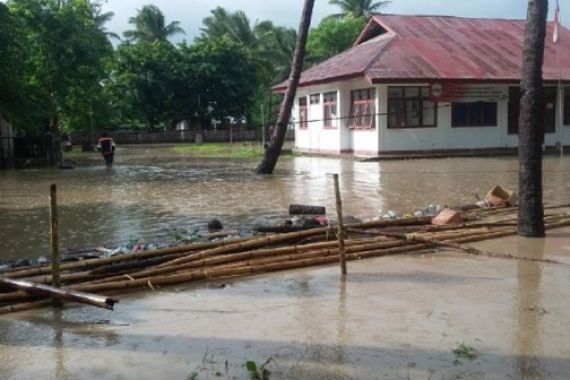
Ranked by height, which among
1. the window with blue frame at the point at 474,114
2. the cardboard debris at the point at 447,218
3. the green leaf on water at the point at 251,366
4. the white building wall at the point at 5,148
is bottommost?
the green leaf on water at the point at 251,366

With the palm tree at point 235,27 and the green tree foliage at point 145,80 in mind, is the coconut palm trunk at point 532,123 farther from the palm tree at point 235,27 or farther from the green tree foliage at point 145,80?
the palm tree at point 235,27

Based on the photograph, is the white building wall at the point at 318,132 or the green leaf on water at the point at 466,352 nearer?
the green leaf on water at the point at 466,352

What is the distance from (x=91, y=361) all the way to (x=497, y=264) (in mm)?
4566

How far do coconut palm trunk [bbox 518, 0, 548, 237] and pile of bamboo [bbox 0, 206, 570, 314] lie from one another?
0.42 meters

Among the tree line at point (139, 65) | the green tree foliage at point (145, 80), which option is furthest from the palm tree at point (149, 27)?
the green tree foliage at point (145, 80)

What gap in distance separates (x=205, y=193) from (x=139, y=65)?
31.8 metres

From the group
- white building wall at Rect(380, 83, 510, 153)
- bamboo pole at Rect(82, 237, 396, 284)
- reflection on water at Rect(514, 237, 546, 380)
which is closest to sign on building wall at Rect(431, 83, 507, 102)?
white building wall at Rect(380, 83, 510, 153)

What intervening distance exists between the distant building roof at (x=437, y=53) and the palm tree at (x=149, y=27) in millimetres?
27905

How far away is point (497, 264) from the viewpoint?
7328 millimetres

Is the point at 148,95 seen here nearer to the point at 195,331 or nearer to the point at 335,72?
the point at 335,72

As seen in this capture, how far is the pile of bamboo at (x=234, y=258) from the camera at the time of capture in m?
6.05

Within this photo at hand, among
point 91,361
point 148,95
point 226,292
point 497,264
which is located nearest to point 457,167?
point 497,264

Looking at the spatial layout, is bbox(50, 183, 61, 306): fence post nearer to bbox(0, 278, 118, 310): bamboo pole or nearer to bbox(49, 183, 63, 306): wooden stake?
bbox(49, 183, 63, 306): wooden stake

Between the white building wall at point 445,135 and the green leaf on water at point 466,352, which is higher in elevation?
the white building wall at point 445,135
